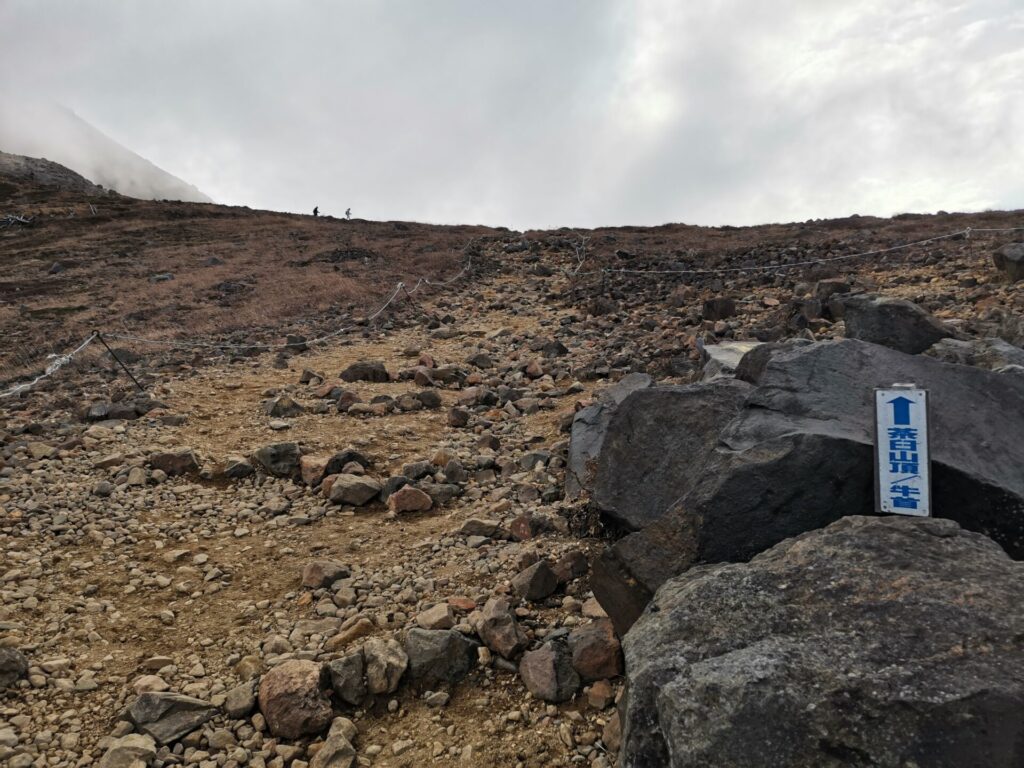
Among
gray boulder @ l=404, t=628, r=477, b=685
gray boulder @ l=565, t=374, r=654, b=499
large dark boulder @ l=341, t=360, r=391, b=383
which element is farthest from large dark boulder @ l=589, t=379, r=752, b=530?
large dark boulder @ l=341, t=360, r=391, b=383

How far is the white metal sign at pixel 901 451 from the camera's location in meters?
3.25

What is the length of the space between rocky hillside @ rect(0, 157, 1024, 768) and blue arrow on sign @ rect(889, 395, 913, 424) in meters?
0.32

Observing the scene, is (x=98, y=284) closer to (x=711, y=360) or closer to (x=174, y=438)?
(x=174, y=438)

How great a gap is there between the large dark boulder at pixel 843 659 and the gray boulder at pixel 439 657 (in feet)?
4.83

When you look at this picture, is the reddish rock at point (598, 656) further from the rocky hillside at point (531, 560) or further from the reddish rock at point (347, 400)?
the reddish rock at point (347, 400)

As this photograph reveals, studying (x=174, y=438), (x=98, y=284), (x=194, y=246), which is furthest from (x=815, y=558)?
(x=194, y=246)

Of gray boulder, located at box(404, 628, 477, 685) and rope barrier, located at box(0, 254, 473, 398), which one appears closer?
gray boulder, located at box(404, 628, 477, 685)

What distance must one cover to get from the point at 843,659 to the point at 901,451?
142cm

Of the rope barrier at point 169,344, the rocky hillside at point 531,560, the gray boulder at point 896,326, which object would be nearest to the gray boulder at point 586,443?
the rocky hillside at point 531,560

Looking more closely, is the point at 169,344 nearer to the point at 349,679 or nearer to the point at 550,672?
the point at 349,679

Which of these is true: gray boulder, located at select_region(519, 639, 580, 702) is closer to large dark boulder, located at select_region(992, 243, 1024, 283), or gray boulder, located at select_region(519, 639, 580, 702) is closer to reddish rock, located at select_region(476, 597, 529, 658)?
reddish rock, located at select_region(476, 597, 529, 658)

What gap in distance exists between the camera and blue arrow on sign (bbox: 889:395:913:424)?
330 cm

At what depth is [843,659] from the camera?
2.34 meters

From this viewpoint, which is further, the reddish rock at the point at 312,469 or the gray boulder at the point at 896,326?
the reddish rock at the point at 312,469
